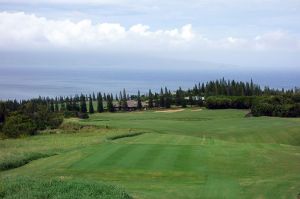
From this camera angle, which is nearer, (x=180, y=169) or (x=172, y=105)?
(x=180, y=169)

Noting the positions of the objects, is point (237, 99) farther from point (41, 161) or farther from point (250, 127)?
point (41, 161)

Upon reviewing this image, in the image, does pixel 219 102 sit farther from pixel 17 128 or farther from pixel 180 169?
pixel 180 169

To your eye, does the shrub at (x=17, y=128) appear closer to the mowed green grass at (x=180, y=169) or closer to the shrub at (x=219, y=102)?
the mowed green grass at (x=180, y=169)

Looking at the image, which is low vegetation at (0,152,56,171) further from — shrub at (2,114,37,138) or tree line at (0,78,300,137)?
tree line at (0,78,300,137)

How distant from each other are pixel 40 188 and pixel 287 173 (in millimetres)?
14949

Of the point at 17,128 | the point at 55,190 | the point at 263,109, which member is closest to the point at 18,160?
the point at 55,190

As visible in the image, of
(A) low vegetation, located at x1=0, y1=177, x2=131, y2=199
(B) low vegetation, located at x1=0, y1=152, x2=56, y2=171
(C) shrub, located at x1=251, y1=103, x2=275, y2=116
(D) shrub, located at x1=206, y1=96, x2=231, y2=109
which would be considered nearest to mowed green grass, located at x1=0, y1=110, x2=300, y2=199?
(B) low vegetation, located at x1=0, y1=152, x2=56, y2=171

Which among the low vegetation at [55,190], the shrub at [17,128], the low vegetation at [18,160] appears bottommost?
the low vegetation at [18,160]

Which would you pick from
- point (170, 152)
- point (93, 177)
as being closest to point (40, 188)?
point (93, 177)

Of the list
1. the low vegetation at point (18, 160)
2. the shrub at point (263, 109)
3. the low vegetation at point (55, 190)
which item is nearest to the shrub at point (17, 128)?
the low vegetation at point (18, 160)

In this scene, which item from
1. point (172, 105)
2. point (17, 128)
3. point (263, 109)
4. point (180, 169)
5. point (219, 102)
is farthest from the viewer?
point (172, 105)

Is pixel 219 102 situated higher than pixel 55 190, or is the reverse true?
pixel 219 102

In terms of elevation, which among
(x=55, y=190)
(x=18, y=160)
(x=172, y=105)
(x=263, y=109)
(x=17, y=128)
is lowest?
(x=18, y=160)

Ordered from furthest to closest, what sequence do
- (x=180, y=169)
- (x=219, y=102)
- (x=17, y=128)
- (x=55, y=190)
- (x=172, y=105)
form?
(x=172, y=105), (x=219, y=102), (x=17, y=128), (x=180, y=169), (x=55, y=190)
